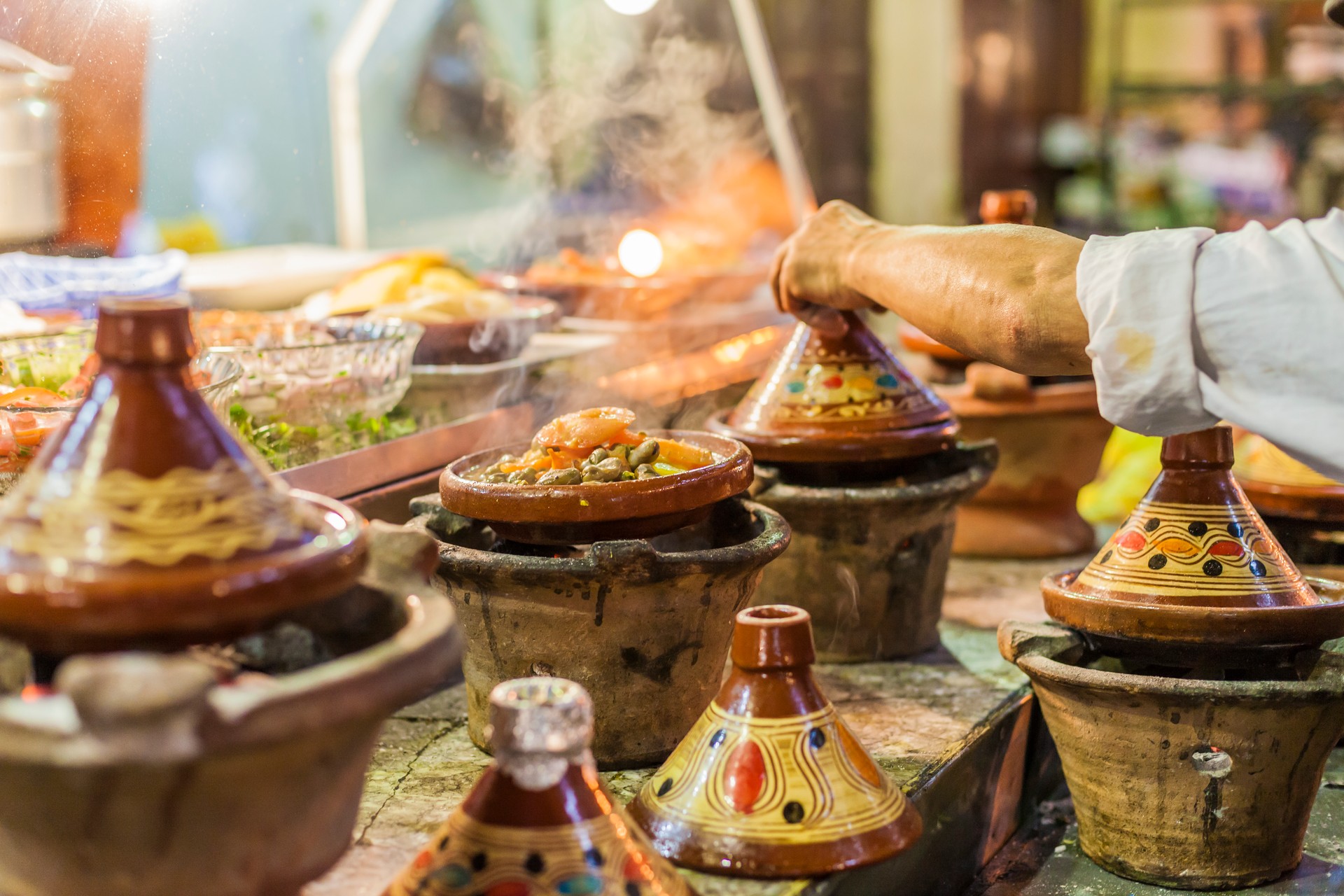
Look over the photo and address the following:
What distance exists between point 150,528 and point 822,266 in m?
1.51

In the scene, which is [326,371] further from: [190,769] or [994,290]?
[190,769]

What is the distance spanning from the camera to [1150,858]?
6.48 ft

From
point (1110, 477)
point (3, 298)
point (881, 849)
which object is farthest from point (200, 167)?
point (1110, 477)

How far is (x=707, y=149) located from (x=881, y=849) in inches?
179

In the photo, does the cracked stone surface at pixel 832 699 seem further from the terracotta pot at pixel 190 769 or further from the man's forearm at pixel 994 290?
the man's forearm at pixel 994 290

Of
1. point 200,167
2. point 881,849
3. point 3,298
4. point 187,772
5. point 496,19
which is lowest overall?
point 881,849

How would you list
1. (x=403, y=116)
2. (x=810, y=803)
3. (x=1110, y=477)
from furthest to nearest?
(x=403, y=116)
(x=1110, y=477)
(x=810, y=803)

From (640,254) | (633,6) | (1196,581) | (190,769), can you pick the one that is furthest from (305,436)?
(633,6)

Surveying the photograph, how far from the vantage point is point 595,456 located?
6.41 ft

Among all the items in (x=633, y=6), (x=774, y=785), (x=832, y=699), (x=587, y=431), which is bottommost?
(x=832, y=699)

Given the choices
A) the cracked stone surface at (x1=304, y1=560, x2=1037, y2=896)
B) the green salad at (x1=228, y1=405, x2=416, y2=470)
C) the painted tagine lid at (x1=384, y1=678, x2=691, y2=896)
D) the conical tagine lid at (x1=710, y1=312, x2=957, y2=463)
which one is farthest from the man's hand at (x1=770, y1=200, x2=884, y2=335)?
the painted tagine lid at (x1=384, y1=678, x2=691, y2=896)

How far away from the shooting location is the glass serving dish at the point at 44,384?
1759mm

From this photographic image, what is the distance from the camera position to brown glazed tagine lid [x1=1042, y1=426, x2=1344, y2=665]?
1872 mm

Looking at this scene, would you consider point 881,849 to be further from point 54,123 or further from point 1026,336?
point 54,123
